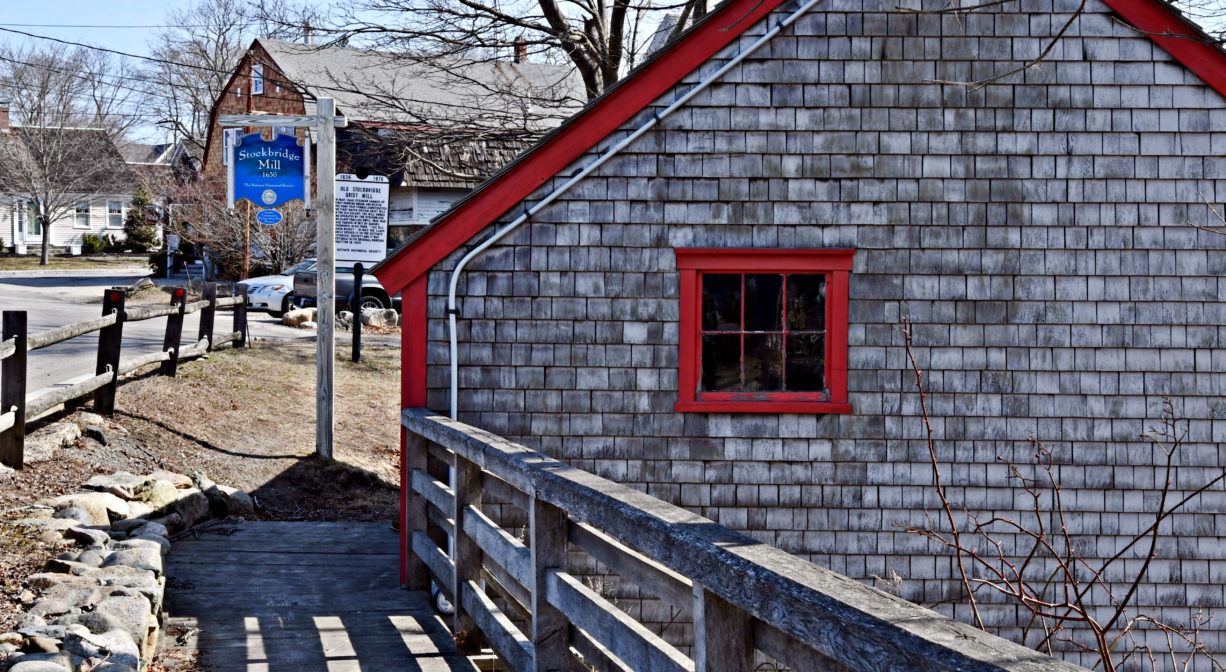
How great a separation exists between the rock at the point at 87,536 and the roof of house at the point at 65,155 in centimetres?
4513

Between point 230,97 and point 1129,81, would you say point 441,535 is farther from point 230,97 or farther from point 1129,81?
point 230,97

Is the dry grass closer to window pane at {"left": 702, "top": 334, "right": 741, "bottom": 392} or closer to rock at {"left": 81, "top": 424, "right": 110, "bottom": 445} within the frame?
rock at {"left": 81, "top": 424, "right": 110, "bottom": 445}

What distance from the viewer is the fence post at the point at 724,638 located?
323 centimetres

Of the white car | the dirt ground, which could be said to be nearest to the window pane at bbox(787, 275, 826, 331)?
the dirt ground

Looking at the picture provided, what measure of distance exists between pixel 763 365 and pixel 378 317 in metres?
16.0

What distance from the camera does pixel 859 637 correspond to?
2566 millimetres

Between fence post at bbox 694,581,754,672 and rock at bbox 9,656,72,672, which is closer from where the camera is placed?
fence post at bbox 694,581,754,672

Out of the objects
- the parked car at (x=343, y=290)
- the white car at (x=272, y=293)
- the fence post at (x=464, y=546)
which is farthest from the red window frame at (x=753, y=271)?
the white car at (x=272, y=293)

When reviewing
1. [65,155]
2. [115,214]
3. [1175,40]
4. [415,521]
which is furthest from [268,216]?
[115,214]

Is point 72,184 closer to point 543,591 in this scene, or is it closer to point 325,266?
point 325,266

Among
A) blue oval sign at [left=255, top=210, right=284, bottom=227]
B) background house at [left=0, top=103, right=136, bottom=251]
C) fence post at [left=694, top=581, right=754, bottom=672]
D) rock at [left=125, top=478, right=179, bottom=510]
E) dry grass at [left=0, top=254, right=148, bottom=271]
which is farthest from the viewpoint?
background house at [left=0, top=103, right=136, bottom=251]

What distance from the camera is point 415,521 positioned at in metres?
7.21

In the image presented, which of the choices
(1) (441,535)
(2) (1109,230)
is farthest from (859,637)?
(2) (1109,230)

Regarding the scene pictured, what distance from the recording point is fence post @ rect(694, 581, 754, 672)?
10.6ft
